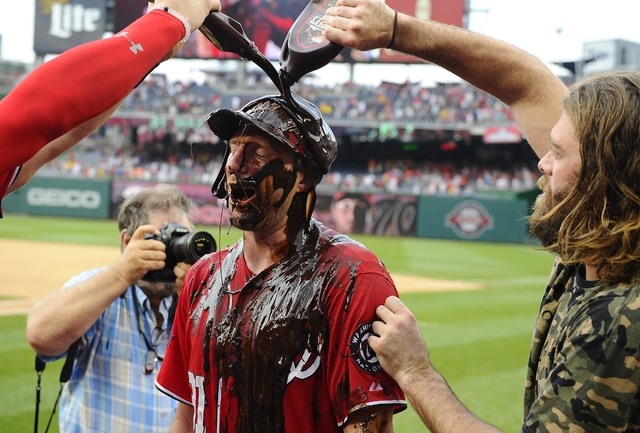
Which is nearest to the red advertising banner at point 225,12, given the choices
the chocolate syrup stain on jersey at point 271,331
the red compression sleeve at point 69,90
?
the chocolate syrup stain on jersey at point 271,331

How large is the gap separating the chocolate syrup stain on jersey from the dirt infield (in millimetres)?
9726

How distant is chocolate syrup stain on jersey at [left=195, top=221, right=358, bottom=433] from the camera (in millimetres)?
2068

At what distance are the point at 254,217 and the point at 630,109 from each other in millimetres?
1117

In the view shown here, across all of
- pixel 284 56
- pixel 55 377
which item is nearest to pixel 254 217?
pixel 284 56

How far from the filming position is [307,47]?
209 cm

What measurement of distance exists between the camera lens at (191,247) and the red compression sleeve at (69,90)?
134 cm

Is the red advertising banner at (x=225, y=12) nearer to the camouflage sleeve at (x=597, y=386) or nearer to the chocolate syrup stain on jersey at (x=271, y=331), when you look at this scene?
the chocolate syrup stain on jersey at (x=271, y=331)

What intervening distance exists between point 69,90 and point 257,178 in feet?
2.60

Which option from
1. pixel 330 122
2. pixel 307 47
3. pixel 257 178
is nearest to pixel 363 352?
pixel 257 178

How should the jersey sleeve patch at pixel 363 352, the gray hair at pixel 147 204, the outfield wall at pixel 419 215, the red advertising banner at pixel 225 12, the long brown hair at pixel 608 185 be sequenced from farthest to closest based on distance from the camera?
the red advertising banner at pixel 225 12 < the outfield wall at pixel 419 215 < the gray hair at pixel 147 204 < the jersey sleeve patch at pixel 363 352 < the long brown hair at pixel 608 185

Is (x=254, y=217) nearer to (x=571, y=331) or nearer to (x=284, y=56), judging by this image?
(x=284, y=56)

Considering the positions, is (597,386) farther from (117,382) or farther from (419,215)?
(419,215)

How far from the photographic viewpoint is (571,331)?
5.91 feet

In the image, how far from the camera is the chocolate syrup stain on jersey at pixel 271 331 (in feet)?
6.79
